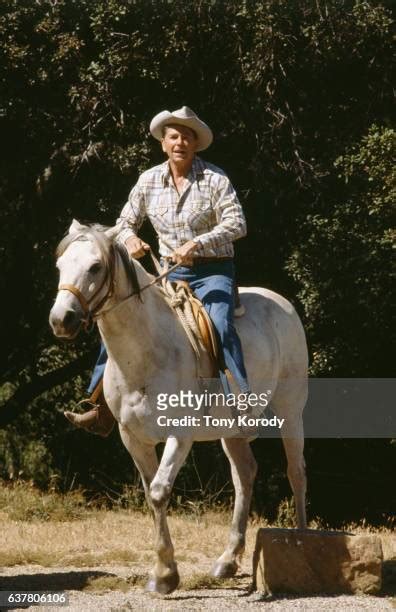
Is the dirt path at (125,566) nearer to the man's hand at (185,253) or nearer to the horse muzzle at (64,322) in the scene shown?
the horse muzzle at (64,322)

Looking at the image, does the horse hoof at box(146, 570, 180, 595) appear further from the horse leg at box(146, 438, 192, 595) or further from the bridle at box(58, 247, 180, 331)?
the bridle at box(58, 247, 180, 331)

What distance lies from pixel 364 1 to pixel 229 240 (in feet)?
17.5

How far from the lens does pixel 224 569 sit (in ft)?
26.7

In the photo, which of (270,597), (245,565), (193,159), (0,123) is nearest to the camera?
(270,597)

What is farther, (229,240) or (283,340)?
(283,340)

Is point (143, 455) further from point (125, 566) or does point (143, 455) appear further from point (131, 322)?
point (125, 566)

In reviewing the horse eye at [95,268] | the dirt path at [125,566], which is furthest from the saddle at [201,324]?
the dirt path at [125,566]

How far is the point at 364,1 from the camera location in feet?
39.6

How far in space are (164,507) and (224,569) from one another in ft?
3.51

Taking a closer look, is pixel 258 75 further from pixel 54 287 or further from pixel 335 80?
pixel 54 287

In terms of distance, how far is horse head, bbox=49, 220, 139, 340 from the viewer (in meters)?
6.65

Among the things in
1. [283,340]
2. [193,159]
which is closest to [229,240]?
[193,159]

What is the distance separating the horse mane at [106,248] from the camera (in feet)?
23.1

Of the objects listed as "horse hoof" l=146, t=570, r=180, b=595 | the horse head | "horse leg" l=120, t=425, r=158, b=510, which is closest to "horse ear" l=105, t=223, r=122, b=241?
the horse head
